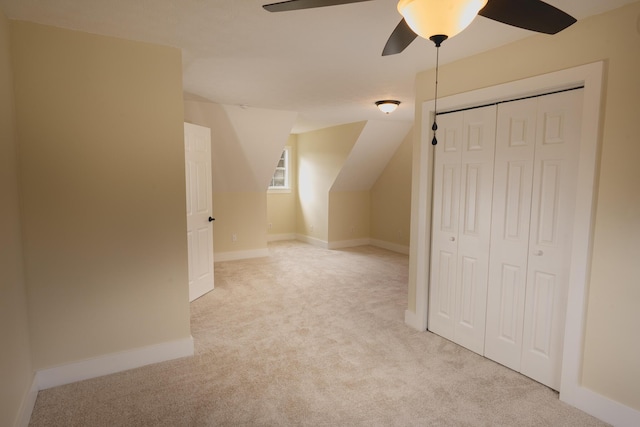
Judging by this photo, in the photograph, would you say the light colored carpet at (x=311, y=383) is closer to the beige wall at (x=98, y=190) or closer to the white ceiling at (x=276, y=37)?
the beige wall at (x=98, y=190)

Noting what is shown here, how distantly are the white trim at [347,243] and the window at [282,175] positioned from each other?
1627 mm

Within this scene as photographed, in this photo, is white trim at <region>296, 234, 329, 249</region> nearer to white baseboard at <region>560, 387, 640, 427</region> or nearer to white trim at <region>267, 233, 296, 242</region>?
white trim at <region>267, 233, 296, 242</region>

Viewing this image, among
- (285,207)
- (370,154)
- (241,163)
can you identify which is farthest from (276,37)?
(285,207)

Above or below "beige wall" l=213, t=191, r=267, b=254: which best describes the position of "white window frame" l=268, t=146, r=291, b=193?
above

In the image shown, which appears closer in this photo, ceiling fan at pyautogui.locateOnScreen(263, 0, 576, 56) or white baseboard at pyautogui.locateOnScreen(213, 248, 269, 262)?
ceiling fan at pyautogui.locateOnScreen(263, 0, 576, 56)

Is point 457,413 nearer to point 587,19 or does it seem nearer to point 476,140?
point 476,140

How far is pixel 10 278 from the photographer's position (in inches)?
78.3

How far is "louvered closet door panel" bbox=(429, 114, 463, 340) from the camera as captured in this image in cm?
298

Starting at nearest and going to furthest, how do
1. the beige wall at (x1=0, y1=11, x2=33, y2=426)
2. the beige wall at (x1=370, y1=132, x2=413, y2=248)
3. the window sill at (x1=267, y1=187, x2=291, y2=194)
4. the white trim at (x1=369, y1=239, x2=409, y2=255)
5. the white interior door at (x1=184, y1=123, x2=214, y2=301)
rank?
1. the beige wall at (x1=0, y1=11, x2=33, y2=426)
2. the white interior door at (x1=184, y1=123, x2=214, y2=301)
3. the beige wall at (x1=370, y1=132, x2=413, y2=248)
4. the white trim at (x1=369, y1=239, x2=409, y2=255)
5. the window sill at (x1=267, y1=187, x2=291, y2=194)

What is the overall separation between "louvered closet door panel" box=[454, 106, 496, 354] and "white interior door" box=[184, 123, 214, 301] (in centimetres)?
271

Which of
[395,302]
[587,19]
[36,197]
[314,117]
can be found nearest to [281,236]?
[314,117]

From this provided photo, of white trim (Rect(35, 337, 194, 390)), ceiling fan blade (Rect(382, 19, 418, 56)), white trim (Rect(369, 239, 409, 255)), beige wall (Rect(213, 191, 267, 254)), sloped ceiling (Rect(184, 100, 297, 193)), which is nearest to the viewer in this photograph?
ceiling fan blade (Rect(382, 19, 418, 56))

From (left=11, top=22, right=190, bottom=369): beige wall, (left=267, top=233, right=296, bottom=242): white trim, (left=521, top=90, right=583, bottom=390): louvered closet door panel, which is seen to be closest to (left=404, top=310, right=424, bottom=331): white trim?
(left=521, top=90, right=583, bottom=390): louvered closet door panel

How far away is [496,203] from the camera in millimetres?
2699
